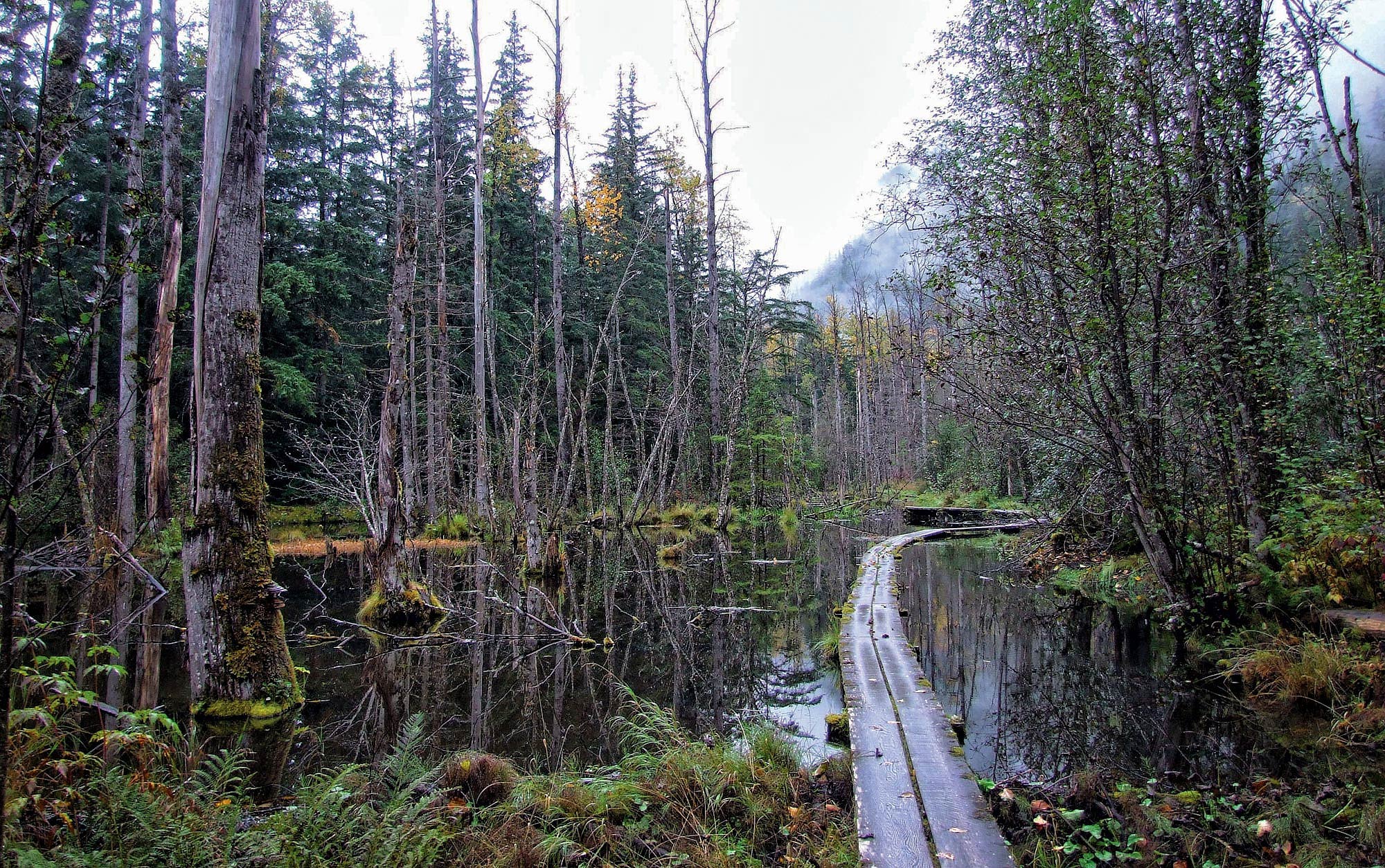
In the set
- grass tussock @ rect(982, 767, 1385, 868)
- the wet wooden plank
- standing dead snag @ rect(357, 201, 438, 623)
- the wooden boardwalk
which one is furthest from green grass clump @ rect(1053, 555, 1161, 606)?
the wet wooden plank

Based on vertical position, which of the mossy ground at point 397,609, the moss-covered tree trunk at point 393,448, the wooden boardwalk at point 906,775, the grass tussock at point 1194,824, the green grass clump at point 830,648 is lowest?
the green grass clump at point 830,648

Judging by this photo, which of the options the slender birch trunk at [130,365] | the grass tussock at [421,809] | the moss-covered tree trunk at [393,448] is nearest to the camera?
the grass tussock at [421,809]

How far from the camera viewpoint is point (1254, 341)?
6938 mm

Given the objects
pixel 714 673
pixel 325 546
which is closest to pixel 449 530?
pixel 325 546

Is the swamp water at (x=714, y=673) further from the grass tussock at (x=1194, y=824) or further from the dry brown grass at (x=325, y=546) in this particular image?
the dry brown grass at (x=325, y=546)

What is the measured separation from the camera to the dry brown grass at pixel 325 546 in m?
15.0

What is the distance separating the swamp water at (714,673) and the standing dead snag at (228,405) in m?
0.68

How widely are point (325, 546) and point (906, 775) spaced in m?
15.4

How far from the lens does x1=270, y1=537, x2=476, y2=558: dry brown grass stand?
15.0 m

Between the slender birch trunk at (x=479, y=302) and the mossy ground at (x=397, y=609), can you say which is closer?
the mossy ground at (x=397, y=609)

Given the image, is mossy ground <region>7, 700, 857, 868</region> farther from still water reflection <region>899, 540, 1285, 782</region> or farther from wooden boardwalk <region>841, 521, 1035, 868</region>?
still water reflection <region>899, 540, 1285, 782</region>

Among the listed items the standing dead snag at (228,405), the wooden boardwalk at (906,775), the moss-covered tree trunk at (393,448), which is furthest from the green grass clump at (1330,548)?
the moss-covered tree trunk at (393,448)

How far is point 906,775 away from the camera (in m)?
3.80

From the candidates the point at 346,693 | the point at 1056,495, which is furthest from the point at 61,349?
the point at 1056,495
